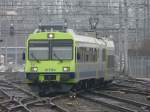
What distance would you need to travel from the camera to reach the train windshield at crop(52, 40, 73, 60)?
21500 millimetres

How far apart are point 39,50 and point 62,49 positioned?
890mm

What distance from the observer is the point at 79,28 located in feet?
212

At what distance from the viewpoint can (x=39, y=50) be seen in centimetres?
2164

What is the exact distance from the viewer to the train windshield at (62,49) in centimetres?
2150

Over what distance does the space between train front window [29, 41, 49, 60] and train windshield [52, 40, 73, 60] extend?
0.28m

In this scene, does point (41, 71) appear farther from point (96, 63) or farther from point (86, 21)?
point (86, 21)

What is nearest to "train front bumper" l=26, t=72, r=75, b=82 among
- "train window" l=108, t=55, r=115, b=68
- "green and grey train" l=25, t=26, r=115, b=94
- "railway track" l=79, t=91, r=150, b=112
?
"green and grey train" l=25, t=26, r=115, b=94

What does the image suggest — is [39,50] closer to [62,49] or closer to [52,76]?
[62,49]

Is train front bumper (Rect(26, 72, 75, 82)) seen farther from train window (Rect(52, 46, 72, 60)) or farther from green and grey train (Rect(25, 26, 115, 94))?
train window (Rect(52, 46, 72, 60))

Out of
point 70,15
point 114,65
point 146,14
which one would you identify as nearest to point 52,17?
point 70,15

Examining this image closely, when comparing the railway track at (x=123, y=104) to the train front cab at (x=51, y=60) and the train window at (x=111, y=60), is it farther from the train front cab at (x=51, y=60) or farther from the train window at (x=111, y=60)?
the train window at (x=111, y=60)

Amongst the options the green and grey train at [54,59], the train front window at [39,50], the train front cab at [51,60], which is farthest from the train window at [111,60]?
the train front window at [39,50]

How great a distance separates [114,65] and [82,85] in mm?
8088

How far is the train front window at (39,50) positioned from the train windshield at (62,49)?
0.28 metres
